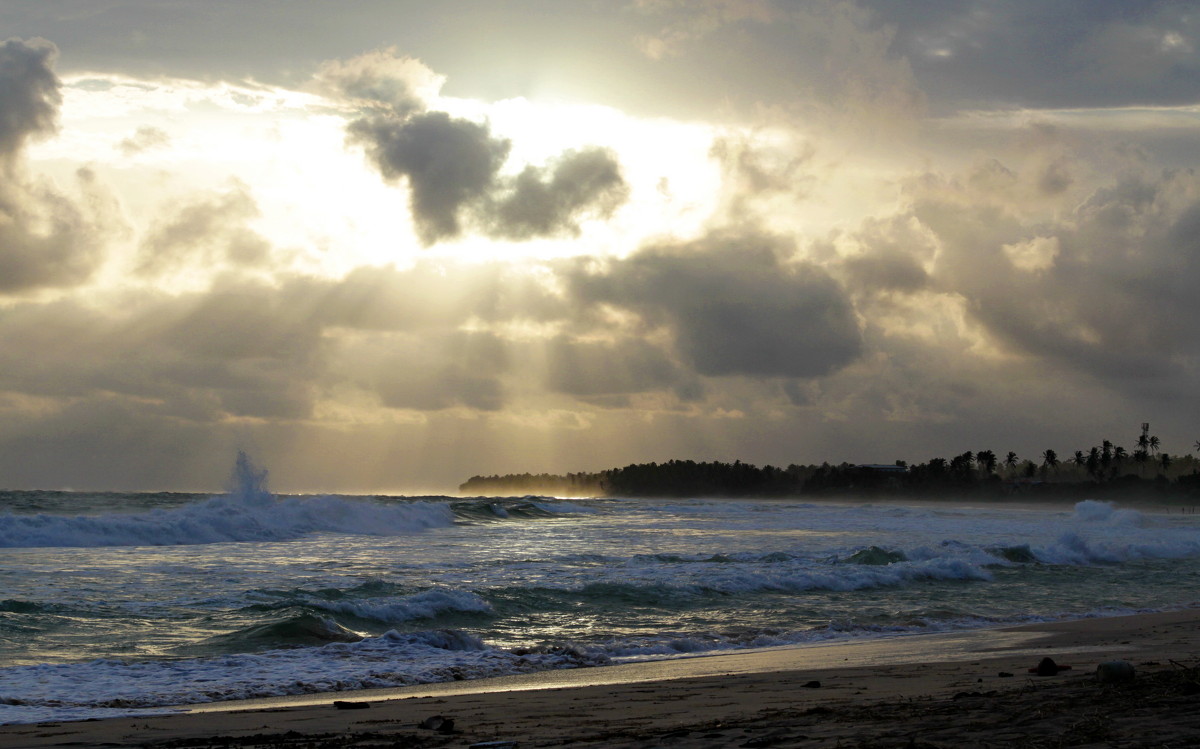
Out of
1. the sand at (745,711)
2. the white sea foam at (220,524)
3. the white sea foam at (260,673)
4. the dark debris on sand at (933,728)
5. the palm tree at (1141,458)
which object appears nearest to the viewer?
the dark debris on sand at (933,728)

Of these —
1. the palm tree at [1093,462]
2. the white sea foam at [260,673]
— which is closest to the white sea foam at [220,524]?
the white sea foam at [260,673]

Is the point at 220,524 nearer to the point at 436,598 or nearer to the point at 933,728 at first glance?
the point at 436,598

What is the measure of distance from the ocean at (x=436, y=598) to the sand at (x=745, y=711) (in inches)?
58.8

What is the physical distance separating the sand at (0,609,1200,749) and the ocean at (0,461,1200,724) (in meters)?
1.49

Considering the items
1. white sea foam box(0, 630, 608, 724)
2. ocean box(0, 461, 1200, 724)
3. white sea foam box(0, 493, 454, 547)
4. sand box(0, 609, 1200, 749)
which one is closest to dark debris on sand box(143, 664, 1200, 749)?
sand box(0, 609, 1200, 749)

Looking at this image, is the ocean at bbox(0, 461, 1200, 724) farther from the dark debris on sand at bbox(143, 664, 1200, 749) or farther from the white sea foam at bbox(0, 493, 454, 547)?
the dark debris on sand at bbox(143, 664, 1200, 749)

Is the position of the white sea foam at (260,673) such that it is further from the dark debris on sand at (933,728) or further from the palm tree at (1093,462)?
the palm tree at (1093,462)

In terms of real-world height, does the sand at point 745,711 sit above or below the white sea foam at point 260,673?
above

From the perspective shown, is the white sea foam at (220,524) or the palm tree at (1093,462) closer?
the white sea foam at (220,524)

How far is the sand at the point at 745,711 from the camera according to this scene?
6.41 metres

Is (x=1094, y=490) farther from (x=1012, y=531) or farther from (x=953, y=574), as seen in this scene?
(x=953, y=574)

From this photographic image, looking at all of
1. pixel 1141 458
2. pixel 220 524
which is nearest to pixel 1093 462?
pixel 1141 458

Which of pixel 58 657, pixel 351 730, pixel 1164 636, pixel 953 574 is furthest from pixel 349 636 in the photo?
pixel 953 574

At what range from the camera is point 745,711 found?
26.8 feet
